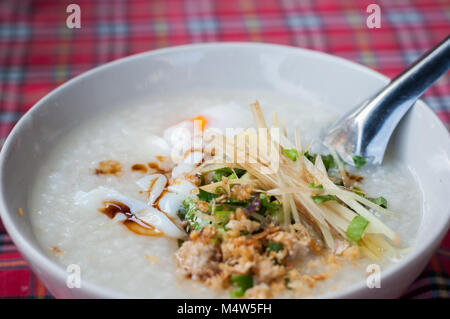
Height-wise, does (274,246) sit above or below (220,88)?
below

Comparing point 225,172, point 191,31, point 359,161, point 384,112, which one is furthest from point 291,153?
point 191,31

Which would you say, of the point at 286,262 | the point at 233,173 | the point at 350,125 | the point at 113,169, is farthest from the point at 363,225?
the point at 113,169

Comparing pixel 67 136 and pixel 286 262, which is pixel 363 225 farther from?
pixel 67 136

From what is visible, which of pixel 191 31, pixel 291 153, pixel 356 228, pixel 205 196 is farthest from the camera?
pixel 191 31

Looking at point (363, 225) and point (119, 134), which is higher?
point (119, 134)

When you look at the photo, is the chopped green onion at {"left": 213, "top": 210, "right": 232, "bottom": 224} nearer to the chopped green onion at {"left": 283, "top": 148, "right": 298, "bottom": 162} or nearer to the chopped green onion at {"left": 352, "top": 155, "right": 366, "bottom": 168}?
the chopped green onion at {"left": 283, "top": 148, "right": 298, "bottom": 162}

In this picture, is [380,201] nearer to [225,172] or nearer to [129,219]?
[225,172]

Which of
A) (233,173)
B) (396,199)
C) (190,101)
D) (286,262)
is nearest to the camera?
(286,262)

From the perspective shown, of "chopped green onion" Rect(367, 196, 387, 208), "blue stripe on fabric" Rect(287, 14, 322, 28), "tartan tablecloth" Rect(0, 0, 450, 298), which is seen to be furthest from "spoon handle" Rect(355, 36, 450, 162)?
"blue stripe on fabric" Rect(287, 14, 322, 28)
